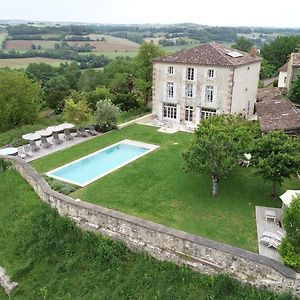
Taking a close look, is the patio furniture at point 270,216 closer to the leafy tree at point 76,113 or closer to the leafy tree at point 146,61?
the leafy tree at point 76,113

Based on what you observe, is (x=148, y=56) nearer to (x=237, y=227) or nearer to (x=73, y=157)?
Result: (x=73, y=157)

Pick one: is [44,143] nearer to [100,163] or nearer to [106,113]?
[100,163]

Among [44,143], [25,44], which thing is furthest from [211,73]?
[25,44]

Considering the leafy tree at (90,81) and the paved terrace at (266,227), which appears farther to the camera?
the leafy tree at (90,81)

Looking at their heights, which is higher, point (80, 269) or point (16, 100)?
point (16, 100)

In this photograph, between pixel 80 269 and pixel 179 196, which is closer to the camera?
pixel 80 269

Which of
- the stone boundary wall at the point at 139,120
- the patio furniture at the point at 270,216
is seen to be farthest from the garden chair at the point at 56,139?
the patio furniture at the point at 270,216
